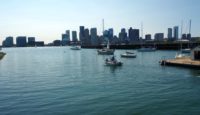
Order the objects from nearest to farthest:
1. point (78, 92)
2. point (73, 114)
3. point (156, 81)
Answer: point (73, 114)
point (78, 92)
point (156, 81)

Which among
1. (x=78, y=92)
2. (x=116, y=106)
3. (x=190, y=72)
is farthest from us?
(x=190, y=72)

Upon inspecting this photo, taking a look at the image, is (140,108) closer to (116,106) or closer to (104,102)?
(116,106)

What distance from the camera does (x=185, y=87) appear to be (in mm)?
37844

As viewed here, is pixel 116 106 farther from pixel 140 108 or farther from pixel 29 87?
pixel 29 87

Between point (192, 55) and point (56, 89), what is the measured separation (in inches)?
1531

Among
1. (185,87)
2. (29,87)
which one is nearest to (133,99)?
(185,87)

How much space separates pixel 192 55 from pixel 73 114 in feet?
153

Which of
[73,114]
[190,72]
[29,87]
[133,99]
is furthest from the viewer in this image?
[190,72]

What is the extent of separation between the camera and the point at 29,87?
132ft

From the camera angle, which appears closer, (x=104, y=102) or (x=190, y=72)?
(x=104, y=102)

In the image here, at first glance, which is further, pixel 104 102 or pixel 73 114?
pixel 104 102

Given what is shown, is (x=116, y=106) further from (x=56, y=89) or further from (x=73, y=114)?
(x=56, y=89)

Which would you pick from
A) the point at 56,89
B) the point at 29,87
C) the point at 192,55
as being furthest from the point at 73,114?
the point at 192,55

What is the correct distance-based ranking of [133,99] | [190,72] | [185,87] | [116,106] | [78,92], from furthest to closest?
[190,72] → [185,87] → [78,92] → [133,99] → [116,106]
